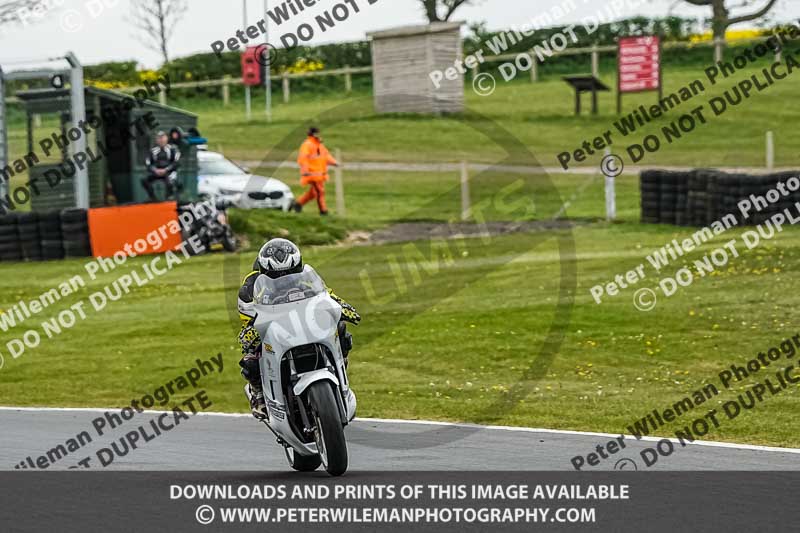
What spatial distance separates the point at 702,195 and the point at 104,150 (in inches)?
467

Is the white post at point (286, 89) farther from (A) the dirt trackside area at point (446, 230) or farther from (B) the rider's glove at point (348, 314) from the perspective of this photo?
(B) the rider's glove at point (348, 314)

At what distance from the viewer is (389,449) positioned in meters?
10.1

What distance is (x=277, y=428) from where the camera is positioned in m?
8.70

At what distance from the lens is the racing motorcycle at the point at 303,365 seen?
8.23 meters

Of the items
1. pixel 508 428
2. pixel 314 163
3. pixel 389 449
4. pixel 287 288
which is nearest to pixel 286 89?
pixel 314 163

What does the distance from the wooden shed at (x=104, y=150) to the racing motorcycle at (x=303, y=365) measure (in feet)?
60.4

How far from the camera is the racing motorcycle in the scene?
27.0 feet

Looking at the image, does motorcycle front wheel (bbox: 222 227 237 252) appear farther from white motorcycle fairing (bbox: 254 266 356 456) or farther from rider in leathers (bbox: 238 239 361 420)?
white motorcycle fairing (bbox: 254 266 356 456)

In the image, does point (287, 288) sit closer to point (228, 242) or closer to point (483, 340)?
point (483, 340)

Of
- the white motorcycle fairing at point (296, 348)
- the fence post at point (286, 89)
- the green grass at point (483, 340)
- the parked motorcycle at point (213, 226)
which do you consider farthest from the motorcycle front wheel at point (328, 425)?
the fence post at point (286, 89)

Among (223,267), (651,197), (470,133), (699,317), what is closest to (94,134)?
(223,267)

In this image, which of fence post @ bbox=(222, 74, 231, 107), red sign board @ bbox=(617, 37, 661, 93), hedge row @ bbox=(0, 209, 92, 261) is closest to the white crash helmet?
hedge row @ bbox=(0, 209, 92, 261)

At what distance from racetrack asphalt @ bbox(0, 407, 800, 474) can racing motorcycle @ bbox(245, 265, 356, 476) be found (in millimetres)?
578
